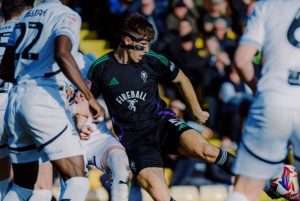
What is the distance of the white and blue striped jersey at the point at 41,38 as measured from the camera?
7469mm

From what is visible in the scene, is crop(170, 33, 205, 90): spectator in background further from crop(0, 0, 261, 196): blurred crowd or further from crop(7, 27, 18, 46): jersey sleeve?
crop(7, 27, 18, 46): jersey sleeve

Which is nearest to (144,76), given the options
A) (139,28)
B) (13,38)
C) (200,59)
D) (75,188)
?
(139,28)

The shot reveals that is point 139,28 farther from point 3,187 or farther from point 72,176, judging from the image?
point 3,187

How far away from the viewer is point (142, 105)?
8.74 metres

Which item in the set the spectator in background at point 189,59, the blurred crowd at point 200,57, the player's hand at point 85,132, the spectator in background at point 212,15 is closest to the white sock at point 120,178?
the player's hand at point 85,132

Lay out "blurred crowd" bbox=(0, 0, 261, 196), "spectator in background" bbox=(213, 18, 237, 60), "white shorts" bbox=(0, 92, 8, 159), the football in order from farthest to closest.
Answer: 1. "spectator in background" bbox=(213, 18, 237, 60)
2. "blurred crowd" bbox=(0, 0, 261, 196)
3. the football
4. "white shorts" bbox=(0, 92, 8, 159)

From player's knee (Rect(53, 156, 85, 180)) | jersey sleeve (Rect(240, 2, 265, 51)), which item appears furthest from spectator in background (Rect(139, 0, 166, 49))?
jersey sleeve (Rect(240, 2, 265, 51))

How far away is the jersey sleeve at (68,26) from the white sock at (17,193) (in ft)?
4.54

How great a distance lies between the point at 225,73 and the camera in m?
13.7

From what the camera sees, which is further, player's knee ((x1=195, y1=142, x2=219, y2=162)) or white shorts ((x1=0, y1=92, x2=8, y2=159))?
player's knee ((x1=195, y1=142, x2=219, y2=162))

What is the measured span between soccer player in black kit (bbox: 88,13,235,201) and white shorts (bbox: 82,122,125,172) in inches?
5.7

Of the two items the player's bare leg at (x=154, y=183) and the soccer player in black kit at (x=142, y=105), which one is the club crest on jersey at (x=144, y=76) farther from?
the player's bare leg at (x=154, y=183)

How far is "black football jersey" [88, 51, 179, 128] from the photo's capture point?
8.73m

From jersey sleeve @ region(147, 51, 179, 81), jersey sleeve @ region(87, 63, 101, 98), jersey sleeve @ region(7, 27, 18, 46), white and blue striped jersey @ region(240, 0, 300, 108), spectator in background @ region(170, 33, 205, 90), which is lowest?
spectator in background @ region(170, 33, 205, 90)
